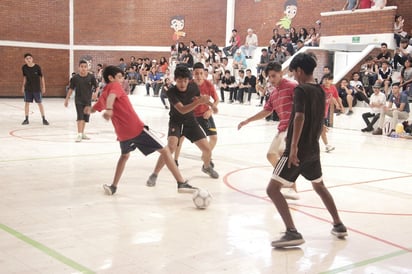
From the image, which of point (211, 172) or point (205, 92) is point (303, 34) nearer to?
point (205, 92)

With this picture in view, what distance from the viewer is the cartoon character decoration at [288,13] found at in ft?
88.1

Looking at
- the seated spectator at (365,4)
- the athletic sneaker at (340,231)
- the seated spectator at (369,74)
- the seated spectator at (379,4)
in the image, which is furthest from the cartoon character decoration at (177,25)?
the athletic sneaker at (340,231)

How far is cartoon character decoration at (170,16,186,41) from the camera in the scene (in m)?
31.1

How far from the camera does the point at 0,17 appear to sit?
28.4 metres

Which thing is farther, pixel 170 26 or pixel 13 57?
pixel 170 26

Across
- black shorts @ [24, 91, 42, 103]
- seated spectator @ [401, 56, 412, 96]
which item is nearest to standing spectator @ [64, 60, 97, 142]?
black shorts @ [24, 91, 42, 103]

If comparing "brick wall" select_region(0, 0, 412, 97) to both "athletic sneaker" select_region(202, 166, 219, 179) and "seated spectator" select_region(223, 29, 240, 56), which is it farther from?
"athletic sneaker" select_region(202, 166, 219, 179)

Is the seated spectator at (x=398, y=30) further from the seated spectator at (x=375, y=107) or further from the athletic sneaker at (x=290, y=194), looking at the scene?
the athletic sneaker at (x=290, y=194)

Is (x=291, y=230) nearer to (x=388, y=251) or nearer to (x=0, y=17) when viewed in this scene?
(x=388, y=251)

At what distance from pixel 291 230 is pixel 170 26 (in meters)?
27.7

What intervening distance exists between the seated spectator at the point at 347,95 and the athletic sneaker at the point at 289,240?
1364 cm

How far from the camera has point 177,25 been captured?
102ft

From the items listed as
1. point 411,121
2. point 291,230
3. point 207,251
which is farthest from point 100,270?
point 411,121

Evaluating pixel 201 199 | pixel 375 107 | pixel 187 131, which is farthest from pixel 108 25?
pixel 201 199
